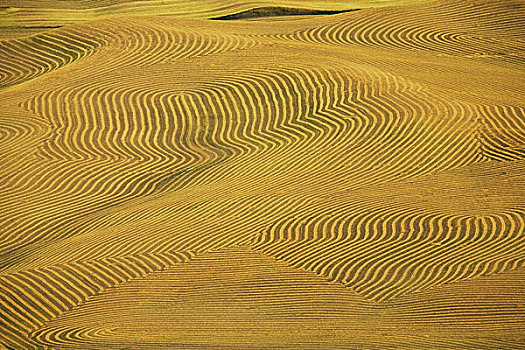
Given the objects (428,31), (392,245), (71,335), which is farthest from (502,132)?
(71,335)

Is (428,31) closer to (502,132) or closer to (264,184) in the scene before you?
(502,132)

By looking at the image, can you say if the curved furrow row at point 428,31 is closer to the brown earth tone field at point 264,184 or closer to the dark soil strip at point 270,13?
the brown earth tone field at point 264,184

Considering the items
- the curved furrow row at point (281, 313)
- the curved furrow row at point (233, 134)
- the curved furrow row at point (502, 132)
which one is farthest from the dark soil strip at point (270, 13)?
the curved furrow row at point (281, 313)

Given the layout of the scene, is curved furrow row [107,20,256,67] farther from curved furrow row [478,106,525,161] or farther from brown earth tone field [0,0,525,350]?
curved furrow row [478,106,525,161]

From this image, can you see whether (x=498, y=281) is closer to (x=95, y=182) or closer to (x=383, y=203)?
(x=383, y=203)

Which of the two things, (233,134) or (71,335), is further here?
(233,134)

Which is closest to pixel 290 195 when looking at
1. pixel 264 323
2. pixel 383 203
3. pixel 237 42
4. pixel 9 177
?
pixel 383 203
